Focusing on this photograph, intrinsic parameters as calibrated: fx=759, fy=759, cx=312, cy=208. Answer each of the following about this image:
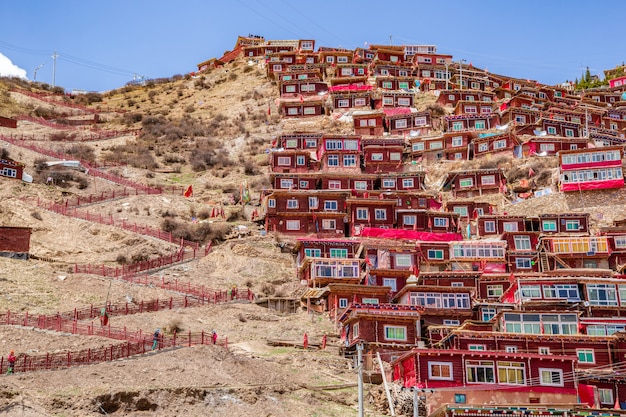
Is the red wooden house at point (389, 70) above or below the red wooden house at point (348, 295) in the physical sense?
above

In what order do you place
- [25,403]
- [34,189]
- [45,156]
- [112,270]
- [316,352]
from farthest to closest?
[45,156] → [34,189] → [112,270] → [316,352] → [25,403]

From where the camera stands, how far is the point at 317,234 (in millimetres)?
75625

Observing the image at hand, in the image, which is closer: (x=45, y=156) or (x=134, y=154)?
(x=45, y=156)

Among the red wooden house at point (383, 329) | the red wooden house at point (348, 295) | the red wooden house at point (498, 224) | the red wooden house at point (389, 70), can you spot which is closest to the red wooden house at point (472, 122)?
the red wooden house at point (498, 224)

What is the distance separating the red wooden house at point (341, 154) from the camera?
9169cm

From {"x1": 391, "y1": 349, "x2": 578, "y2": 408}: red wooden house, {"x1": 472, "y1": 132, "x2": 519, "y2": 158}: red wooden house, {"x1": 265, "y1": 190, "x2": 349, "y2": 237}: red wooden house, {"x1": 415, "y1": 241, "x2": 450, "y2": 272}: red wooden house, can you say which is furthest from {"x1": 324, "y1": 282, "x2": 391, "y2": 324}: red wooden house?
{"x1": 472, "y1": 132, "x2": 519, "y2": 158}: red wooden house

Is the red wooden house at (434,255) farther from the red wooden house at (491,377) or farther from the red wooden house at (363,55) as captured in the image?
the red wooden house at (363,55)

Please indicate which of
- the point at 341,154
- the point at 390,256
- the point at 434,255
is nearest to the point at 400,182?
the point at 341,154

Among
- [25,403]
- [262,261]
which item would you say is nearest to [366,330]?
[262,261]

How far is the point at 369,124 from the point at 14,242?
57295mm

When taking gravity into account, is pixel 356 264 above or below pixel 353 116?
below

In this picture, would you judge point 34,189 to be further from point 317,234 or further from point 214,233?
point 317,234

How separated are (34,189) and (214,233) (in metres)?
20.6

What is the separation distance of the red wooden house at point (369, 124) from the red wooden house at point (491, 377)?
64180 mm
